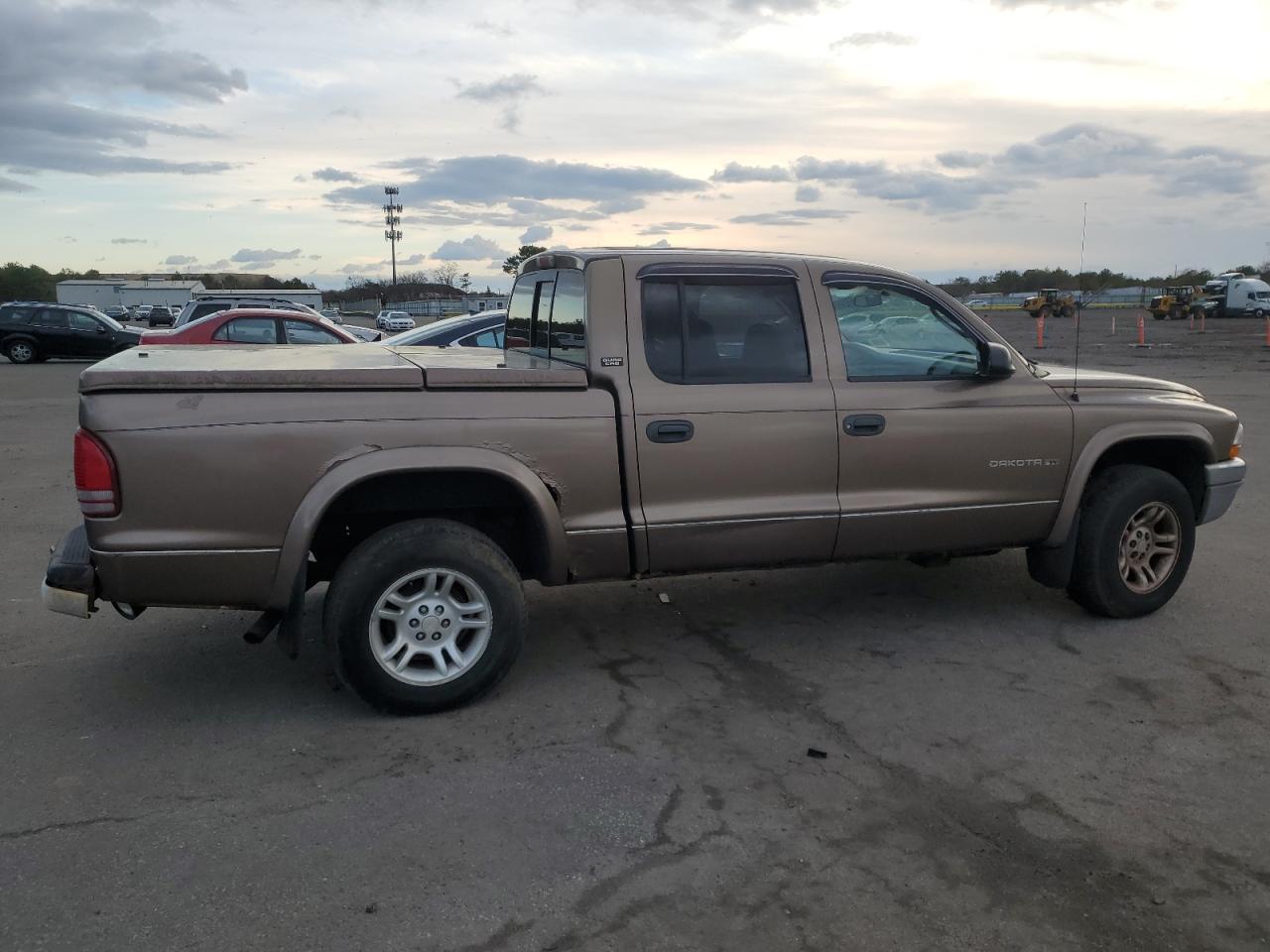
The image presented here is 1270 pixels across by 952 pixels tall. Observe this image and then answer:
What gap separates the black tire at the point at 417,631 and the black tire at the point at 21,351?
2548 cm

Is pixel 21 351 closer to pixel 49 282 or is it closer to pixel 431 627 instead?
pixel 431 627

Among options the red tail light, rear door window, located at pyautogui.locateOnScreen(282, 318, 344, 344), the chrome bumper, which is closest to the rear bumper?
the red tail light

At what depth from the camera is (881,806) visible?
141 inches

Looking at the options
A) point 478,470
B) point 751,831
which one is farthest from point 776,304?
point 751,831

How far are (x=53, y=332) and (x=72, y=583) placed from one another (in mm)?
24984

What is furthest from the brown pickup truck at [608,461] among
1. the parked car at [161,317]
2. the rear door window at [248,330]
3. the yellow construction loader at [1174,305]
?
the parked car at [161,317]

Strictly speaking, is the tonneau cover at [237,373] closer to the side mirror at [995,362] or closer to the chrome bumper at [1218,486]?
the side mirror at [995,362]

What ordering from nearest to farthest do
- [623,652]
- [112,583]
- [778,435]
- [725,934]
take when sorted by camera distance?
1. [725,934]
2. [112,583]
3. [778,435]
4. [623,652]

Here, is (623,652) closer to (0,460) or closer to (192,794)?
(192,794)

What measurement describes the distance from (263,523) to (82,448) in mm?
690

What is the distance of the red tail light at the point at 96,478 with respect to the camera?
3828mm

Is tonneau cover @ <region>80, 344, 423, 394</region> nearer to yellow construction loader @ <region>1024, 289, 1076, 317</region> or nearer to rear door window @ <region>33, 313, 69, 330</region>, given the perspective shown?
rear door window @ <region>33, 313, 69, 330</region>

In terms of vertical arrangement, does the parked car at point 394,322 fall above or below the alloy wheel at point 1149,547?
above

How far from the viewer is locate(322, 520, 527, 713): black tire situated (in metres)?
4.15
